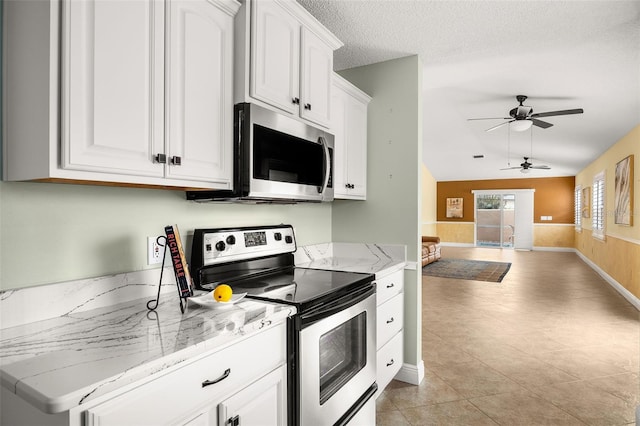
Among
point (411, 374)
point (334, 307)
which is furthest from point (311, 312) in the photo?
point (411, 374)

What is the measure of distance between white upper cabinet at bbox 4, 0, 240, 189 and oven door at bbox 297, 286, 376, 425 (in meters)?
0.80

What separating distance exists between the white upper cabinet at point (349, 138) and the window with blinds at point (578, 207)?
31.8ft

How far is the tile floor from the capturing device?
239 cm

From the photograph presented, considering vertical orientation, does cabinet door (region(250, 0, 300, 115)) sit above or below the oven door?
above

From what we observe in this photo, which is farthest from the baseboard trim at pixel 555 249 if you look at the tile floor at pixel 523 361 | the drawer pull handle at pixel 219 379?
the drawer pull handle at pixel 219 379

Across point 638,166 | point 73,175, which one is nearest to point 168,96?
point 73,175

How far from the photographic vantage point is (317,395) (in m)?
1.63

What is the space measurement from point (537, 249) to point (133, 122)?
41.5 feet

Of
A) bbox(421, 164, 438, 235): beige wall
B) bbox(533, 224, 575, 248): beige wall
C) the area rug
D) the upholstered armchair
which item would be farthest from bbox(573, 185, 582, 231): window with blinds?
the upholstered armchair

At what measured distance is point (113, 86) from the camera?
122cm

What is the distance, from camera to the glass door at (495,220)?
11.8 meters

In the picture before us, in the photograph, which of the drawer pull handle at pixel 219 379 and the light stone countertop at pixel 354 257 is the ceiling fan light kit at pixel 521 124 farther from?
the drawer pull handle at pixel 219 379

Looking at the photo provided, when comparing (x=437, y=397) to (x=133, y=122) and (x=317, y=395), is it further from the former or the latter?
(x=133, y=122)

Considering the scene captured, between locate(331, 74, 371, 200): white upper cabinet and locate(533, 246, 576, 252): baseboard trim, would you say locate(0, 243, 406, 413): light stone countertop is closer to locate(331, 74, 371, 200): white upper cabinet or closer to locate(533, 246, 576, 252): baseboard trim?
locate(331, 74, 371, 200): white upper cabinet
